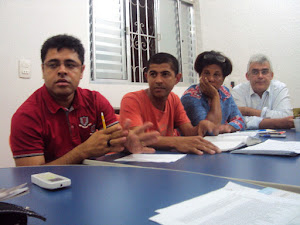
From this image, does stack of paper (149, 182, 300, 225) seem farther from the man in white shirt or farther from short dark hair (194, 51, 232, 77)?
the man in white shirt

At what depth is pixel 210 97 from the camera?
221 cm

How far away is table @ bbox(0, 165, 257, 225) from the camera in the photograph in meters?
0.46

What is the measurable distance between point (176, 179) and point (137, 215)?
0.24 metres

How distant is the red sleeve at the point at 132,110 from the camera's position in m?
1.69

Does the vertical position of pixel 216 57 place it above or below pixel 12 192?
above

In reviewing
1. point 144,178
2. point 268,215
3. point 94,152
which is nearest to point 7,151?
point 94,152

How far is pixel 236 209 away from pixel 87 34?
280 centimetres

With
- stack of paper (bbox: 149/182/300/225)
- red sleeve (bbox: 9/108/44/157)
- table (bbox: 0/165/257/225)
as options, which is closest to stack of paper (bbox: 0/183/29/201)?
table (bbox: 0/165/257/225)

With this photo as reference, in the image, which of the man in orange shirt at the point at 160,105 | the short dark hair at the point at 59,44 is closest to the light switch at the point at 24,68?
the short dark hair at the point at 59,44

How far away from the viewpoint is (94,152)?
1.19m

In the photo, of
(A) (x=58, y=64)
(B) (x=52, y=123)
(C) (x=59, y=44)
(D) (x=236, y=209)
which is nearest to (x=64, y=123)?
(B) (x=52, y=123)

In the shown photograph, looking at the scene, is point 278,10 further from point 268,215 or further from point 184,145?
point 268,215

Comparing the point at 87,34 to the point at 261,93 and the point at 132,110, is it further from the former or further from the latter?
the point at 261,93

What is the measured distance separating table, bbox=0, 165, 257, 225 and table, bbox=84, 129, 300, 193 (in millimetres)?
97
